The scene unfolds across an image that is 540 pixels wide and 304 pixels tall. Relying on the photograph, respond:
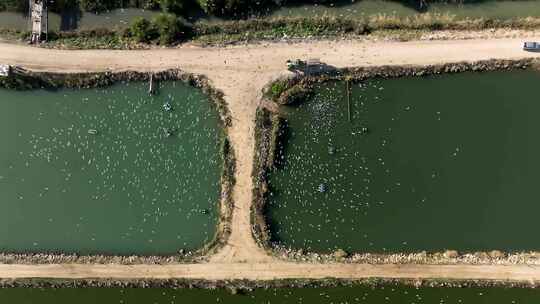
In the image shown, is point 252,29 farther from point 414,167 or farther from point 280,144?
point 414,167

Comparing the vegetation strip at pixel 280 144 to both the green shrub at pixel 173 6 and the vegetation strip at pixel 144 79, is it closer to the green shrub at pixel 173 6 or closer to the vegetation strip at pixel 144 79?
the vegetation strip at pixel 144 79

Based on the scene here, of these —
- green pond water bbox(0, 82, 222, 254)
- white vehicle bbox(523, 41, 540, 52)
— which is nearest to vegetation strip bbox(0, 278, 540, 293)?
green pond water bbox(0, 82, 222, 254)

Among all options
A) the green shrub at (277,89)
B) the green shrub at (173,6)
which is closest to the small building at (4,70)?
the green shrub at (173,6)

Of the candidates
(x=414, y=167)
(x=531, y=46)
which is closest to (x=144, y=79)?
(x=414, y=167)

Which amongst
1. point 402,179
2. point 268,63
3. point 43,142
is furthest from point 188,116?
point 402,179

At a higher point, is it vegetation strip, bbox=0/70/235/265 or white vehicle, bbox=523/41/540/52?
white vehicle, bbox=523/41/540/52

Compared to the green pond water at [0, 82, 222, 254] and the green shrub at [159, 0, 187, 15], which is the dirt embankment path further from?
the green shrub at [159, 0, 187, 15]
